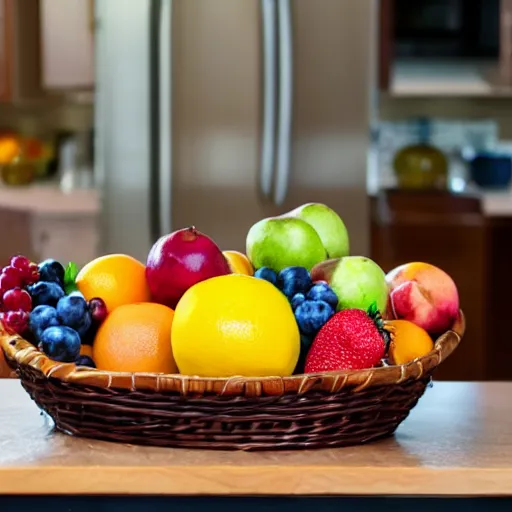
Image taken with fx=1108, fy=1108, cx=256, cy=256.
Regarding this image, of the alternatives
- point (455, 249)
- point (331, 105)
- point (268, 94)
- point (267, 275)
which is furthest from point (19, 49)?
point (267, 275)

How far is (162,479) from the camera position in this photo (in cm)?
92

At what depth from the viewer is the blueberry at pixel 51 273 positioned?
109 cm

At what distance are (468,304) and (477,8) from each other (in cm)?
96

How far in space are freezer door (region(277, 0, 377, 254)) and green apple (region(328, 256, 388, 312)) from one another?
2.16m

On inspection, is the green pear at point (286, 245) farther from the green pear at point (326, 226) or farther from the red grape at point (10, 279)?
the red grape at point (10, 279)

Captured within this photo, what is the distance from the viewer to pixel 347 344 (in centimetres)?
100

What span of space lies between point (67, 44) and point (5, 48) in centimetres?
24

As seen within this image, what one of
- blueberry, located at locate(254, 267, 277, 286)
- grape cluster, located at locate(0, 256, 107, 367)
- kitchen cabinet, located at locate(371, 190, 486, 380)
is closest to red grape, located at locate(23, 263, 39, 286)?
grape cluster, located at locate(0, 256, 107, 367)

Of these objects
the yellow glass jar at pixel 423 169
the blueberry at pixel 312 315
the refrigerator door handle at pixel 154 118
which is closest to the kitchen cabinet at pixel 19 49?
the refrigerator door handle at pixel 154 118

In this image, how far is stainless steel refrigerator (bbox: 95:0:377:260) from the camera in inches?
126

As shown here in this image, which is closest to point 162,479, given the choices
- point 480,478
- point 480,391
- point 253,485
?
point 253,485

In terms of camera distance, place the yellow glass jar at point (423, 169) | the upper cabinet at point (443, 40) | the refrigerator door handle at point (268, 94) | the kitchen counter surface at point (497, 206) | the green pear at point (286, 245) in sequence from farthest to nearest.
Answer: the yellow glass jar at point (423, 169), the upper cabinet at point (443, 40), the kitchen counter surface at point (497, 206), the refrigerator door handle at point (268, 94), the green pear at point (286, 245)

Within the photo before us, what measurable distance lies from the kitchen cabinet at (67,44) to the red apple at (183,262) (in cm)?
277

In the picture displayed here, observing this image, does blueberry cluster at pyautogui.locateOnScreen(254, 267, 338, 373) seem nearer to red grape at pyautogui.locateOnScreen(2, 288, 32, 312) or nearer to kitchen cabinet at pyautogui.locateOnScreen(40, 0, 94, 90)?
red grape at pyautogui.locateOnScreen(2, 288, 32, 312)
